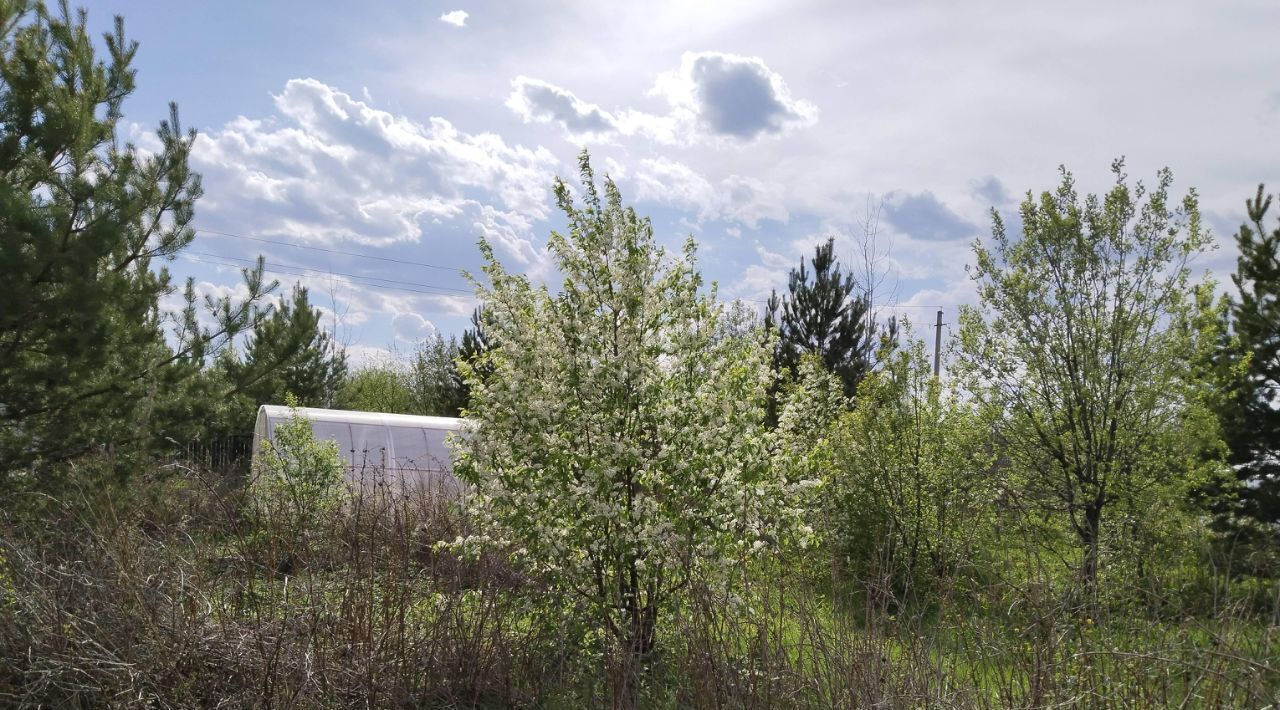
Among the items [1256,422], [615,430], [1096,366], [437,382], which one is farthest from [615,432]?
[437,382]

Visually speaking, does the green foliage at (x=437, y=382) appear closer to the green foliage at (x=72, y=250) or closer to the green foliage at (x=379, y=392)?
the green foliage at (x=379, y=392)

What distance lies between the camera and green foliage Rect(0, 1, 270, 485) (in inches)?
325

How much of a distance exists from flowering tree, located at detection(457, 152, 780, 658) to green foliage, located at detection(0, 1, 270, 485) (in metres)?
3.54

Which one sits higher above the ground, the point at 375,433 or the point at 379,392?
the point at 379,392

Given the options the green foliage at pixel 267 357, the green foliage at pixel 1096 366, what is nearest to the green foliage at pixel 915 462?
the green foliage at pixel 1096 366

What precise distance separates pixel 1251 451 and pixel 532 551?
10653 mm

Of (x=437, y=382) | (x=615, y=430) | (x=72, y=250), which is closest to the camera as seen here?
(x=615, y=430)

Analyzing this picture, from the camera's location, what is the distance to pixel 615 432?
627 cm

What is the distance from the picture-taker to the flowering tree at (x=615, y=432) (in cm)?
614

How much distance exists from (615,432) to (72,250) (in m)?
5.41

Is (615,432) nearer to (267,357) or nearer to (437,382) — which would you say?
(267,357)

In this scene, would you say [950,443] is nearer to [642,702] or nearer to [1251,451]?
[1251,451]

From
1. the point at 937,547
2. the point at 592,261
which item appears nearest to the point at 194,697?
the point at 592,261

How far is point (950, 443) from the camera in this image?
10156mm
